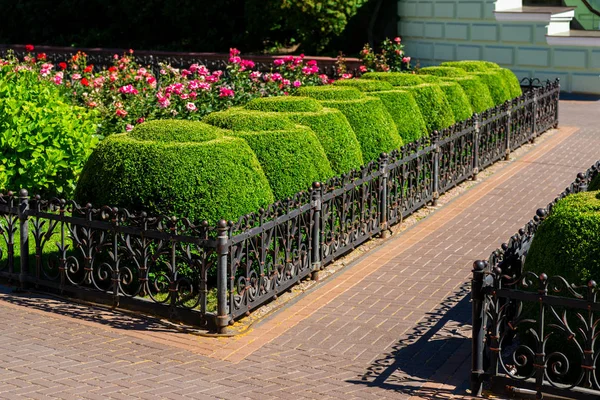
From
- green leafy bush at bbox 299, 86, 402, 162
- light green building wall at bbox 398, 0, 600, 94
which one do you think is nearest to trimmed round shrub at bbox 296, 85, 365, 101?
green leafy bush at bbox 299, 86, 402, 162

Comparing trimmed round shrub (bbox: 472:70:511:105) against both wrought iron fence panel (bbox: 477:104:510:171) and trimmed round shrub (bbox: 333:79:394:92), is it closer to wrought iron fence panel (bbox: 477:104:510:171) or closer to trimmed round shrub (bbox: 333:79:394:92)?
wrought iron fence panel (bbox: 477:104:510:171)

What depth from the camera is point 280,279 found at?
9.16m

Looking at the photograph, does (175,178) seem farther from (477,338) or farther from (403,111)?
(403,111)

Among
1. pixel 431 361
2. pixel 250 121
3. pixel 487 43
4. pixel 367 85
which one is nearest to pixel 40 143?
pixel 250 121

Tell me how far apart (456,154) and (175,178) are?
223 inches

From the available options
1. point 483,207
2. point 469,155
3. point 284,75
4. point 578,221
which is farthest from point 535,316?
point 284,75

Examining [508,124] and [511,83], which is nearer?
[508,124]

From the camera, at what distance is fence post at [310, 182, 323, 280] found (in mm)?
9617

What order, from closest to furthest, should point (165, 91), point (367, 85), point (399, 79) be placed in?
point (367, 85) → point (165, 91) → point (399, 79)

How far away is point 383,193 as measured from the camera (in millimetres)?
11250

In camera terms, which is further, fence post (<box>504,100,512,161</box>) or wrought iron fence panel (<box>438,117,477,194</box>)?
fence post (<box>504,100,512,161</box>)

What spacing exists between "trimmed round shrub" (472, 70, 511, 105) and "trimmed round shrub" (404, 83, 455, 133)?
105 inches

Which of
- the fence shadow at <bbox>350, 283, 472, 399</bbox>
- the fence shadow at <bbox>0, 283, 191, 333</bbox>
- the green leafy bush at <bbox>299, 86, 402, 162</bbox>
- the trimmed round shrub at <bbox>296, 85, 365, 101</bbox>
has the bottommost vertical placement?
the fence shadow at <bbox>350, 283, 472, 399</bbox>

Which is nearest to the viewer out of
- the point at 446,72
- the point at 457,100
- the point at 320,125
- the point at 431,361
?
the point at 431,361
